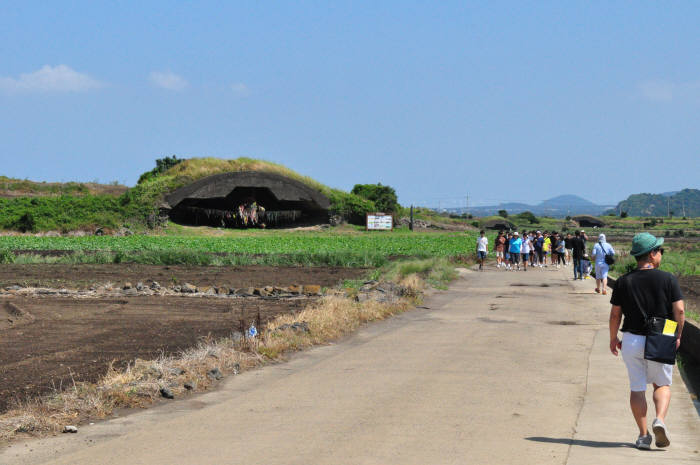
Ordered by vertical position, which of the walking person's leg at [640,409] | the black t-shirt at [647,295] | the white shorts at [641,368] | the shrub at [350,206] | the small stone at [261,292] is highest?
the shrub at [350,206]

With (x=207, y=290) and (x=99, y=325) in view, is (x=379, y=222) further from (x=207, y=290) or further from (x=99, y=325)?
(x=99, y=325)

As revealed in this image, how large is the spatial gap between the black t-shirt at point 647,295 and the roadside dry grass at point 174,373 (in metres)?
5.23

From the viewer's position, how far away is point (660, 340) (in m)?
7.12

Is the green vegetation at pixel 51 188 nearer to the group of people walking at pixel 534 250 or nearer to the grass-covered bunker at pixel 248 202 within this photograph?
the grass-covered bunker at pixel 248 202

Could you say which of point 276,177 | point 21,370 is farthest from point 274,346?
point 276,177

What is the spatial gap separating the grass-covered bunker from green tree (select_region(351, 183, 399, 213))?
7823 millimetres

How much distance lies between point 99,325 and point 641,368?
12019 mm

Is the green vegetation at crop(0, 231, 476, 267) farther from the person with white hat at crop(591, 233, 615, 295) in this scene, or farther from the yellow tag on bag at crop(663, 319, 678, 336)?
the yellow tag on bag at crop(663, 319, 678, 336)

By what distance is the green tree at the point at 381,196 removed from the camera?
282 feet

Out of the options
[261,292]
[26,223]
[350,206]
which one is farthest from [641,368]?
[350,206]

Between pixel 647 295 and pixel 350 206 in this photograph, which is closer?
pixel 647 295

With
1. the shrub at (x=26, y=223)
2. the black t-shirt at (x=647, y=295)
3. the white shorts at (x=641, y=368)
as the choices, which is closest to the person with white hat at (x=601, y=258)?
the black t-shirt at (x=647, y=295)

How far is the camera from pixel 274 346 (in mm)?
12586

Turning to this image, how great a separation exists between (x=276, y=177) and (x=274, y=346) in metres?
65.3
